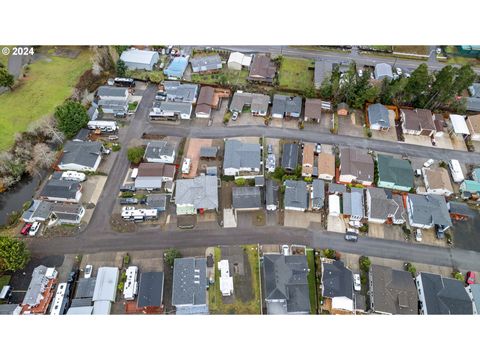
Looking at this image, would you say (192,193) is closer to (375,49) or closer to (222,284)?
(222,284)

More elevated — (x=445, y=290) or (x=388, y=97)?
(x=388, y=97)

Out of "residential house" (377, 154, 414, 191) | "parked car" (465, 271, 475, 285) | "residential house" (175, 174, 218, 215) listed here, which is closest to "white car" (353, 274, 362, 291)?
"parked car" (465, 271, 475, 285)

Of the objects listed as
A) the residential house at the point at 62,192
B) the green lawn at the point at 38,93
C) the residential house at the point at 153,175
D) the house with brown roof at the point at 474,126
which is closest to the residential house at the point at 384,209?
the house with brown roof at the point at 474,126

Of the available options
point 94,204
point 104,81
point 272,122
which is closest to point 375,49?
point 272,122

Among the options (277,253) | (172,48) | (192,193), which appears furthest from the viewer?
(172,48)

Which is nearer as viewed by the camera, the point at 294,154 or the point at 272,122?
the point at 294,154

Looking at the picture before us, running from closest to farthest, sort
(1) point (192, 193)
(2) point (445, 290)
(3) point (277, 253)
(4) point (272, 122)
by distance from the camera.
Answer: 1. (2) point (445, 290)
2. (3) point (277, 253)
3. (1) point (192, 193)
4. (4) point (272, 122)

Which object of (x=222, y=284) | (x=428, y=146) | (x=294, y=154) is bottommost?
(x=222, y=284)

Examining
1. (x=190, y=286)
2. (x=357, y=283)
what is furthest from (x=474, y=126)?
(x=190, y=286)
